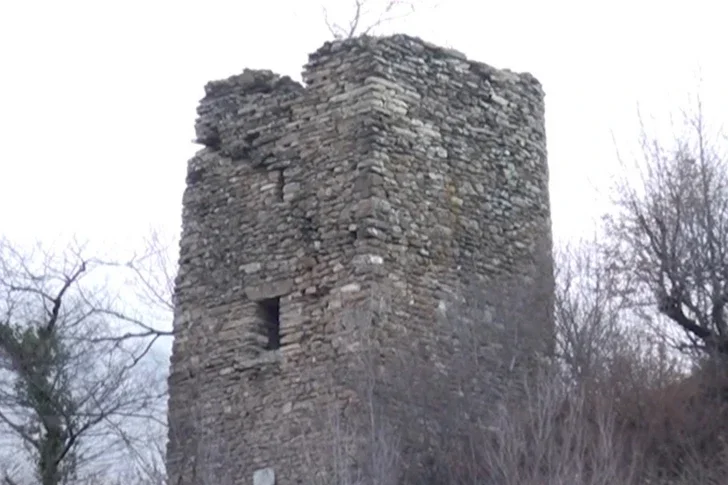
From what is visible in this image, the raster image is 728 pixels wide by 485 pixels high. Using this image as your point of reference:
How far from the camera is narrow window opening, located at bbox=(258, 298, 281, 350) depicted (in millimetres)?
13930

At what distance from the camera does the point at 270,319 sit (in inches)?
553

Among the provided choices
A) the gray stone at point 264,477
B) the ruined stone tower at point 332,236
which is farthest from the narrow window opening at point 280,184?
the gray stone at point 264,477

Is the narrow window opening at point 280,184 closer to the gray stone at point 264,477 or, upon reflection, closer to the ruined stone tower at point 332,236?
the ruined stone tower at point 332,236

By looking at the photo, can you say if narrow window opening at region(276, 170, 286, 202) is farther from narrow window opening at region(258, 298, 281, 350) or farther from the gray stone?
the gray stone

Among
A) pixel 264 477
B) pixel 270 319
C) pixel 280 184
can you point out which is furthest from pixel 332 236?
pixel 264 477

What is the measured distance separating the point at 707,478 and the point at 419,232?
323 centimetres

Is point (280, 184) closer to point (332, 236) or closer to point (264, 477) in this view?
point (332, 236)

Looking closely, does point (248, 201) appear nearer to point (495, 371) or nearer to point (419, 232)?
point (419, 232)

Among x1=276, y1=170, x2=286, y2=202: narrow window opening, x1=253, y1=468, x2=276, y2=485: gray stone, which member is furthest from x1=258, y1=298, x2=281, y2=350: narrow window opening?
x1=253, y1=468, x2=276, y2=485: gray stone

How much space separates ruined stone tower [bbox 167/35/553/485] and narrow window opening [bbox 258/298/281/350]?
0.01 m

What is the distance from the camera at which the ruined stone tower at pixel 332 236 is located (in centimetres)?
1337

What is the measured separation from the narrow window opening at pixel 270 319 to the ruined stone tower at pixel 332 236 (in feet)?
0.04

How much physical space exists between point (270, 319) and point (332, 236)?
1005mm

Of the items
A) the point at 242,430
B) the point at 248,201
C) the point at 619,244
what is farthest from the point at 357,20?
the point at 242,430
